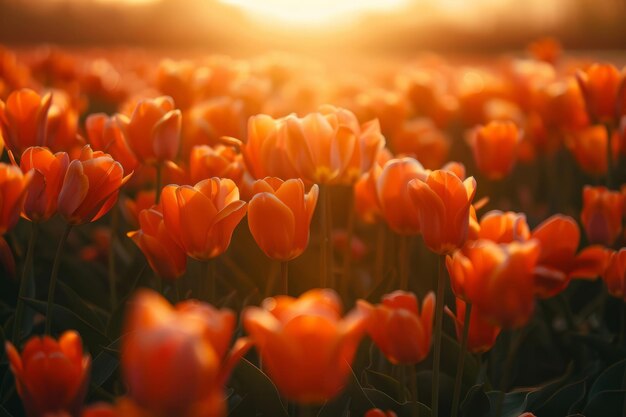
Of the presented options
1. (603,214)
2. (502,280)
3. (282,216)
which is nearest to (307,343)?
(502,280)

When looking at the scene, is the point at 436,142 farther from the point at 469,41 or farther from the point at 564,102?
the point at 469,41

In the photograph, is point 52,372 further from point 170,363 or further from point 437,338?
point 437,338

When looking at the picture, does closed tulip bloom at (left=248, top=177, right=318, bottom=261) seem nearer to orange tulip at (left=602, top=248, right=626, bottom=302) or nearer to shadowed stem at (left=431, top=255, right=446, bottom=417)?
shadowed stem at (left=431, top=255, right=446, bottom=417)

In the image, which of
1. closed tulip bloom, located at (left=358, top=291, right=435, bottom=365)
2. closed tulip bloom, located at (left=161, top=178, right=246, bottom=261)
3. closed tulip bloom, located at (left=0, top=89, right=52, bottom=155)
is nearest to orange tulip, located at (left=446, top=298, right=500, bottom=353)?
closed tulip bloom, located at (left=358, top=291, right=435, bottom=365)

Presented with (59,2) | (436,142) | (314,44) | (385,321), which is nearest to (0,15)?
(59,2)

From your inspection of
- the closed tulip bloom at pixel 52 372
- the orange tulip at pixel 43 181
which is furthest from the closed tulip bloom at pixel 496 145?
the closed tulip bloom at pixel 52 372
